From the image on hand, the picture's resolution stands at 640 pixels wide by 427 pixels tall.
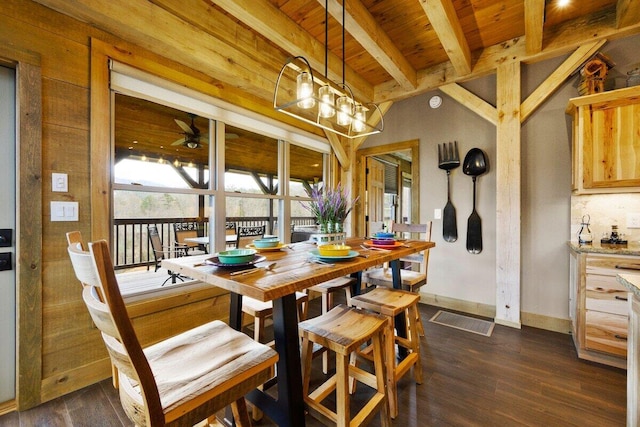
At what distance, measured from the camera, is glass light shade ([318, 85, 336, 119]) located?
6.11 feet

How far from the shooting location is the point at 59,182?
180 centimetres

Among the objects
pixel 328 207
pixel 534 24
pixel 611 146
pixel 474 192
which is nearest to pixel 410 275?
pixel 328 207

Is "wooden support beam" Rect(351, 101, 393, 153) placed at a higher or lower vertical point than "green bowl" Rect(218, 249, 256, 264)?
higher

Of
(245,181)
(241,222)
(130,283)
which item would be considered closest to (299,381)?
(245,181)

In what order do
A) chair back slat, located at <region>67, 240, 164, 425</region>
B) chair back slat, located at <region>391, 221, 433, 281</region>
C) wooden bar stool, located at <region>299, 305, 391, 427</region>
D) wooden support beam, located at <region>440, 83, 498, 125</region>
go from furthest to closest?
wooden support beam, located at <region>440, 83, 498, 125</region> < chair back slat, located at <region>391, 221, 433, 281</region> < wooden bar stool, located at <region>299, 305, 391, 427</region> < chair back slat, located at <region>67, 240, 164, 425</region>

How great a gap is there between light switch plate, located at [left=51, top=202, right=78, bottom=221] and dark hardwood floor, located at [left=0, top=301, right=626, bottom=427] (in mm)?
1190

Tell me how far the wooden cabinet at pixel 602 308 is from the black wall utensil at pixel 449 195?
1232 mm

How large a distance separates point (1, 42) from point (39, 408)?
224cm

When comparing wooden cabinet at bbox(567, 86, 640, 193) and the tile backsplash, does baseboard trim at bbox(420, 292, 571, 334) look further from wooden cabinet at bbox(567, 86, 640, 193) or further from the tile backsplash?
wooden cabinet at bbox(567, 86, 640, 193)

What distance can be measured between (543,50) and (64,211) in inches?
176

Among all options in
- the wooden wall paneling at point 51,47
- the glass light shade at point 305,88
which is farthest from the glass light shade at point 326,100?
the wooden wall paneling at point 51,47

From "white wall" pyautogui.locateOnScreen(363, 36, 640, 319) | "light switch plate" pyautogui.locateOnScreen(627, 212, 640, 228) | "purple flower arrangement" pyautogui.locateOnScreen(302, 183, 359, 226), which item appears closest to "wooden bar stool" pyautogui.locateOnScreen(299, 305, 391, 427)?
"purple flower arrangement" pyautogui.locateOnScreen(302, 183, 359, 226)

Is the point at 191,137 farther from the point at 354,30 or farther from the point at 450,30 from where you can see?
the point at 450,30

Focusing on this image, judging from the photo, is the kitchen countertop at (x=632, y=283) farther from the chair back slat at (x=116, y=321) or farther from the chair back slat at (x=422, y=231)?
the chair back slat at (x=116, y=321)
